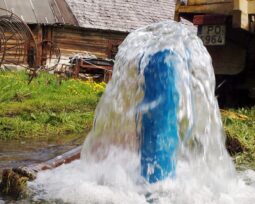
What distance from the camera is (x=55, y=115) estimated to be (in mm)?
7535

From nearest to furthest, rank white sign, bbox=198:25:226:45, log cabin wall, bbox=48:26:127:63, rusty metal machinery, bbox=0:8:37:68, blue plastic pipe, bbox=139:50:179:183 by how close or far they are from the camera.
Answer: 1. blue plastic pipe, bbox=139:50:179:183
2. white sign, bbox=198:25:226:45
3. rusty metal machinery, bbox=0:8:37:68
4. log cabin wall, bbox=48:26:127:63

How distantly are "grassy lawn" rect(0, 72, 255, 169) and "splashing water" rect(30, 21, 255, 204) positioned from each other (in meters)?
1.07

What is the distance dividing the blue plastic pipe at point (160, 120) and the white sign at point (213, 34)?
3872 millimetres

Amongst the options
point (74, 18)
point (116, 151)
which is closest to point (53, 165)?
point (116, 151)

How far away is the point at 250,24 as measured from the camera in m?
6.96

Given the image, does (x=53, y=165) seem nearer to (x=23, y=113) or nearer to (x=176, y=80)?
(x=176, y=80)

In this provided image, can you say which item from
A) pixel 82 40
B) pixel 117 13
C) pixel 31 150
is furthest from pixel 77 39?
pixel 31 150

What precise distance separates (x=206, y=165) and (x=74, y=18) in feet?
55.7

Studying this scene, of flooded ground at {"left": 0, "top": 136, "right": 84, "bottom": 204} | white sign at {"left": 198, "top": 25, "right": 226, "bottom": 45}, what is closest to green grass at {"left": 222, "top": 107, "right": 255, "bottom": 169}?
white sign at {"left": 198, "top": 25, "right": 226, "bottom": 45}

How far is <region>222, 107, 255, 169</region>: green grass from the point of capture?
15.4 ft

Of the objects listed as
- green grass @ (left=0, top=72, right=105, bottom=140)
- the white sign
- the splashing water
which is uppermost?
the white sign

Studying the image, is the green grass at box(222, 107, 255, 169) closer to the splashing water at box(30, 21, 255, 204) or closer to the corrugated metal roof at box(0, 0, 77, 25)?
the splashing water at box(30, 21, 255, 204)

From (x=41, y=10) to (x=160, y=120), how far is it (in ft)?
54.5

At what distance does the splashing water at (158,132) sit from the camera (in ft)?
10.2
